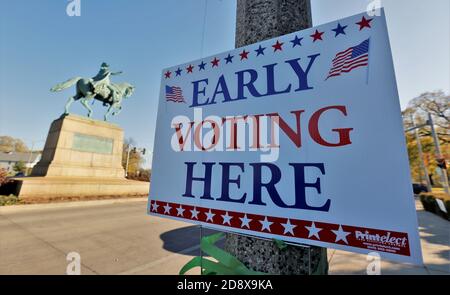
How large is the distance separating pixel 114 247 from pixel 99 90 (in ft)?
48.6

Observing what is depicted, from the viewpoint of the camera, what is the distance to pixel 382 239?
0.89 meters

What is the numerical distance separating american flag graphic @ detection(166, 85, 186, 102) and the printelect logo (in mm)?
1347

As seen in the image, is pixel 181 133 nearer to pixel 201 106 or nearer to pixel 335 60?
pixel 201 106

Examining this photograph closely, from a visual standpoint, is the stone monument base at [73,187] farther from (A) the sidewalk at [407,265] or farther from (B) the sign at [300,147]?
(A) the sidewalk at [407,265]

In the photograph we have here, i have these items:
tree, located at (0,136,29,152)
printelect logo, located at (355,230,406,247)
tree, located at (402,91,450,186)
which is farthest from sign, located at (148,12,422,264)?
tree, located at (0,136,29,152)

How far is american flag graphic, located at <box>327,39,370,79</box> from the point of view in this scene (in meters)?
1.04

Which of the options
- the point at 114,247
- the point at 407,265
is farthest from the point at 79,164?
the point at 407,265

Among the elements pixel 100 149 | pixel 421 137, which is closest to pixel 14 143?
pixel 100 149

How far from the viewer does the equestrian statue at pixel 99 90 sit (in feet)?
48.7

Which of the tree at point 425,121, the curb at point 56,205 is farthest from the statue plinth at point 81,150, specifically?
the tree at point 425,121

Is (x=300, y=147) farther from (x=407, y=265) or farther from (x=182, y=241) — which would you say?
(x=182, y=241)

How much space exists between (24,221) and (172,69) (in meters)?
8.34
